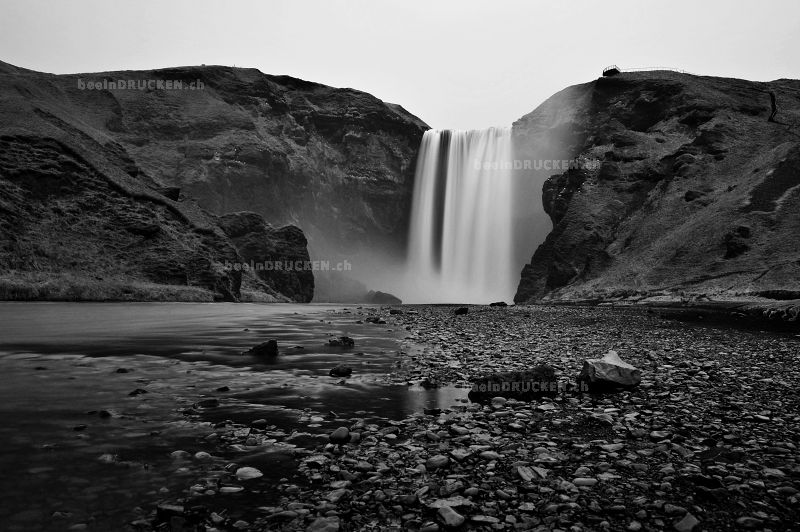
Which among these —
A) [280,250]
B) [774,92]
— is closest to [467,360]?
[280,250]

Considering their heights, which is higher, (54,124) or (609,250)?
(54,124)

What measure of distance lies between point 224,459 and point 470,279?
101m

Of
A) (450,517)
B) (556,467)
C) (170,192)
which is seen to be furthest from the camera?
(170,192)

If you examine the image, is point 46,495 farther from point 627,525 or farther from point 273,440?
point 627,525

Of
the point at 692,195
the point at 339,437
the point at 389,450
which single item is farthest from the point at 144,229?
the point at 692,195

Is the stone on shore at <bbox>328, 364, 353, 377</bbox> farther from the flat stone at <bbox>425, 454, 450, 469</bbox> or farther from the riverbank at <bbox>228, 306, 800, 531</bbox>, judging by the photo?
the flat stone at <bbox>425, 454, 450, 469</bbox>

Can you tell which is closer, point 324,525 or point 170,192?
point 324,525

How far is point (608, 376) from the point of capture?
8789 millimetres

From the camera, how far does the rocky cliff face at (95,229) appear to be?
48625 millimetres

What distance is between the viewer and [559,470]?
5.05 metres

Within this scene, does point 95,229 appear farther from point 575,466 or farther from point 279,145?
point 575,466

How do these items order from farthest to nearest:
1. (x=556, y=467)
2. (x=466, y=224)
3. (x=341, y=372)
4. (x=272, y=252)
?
(x=466, y=224), (x=272, y=252), (x=341, y=372), (x=556, y=467)

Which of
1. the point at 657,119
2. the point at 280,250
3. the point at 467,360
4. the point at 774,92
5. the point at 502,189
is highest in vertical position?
the point at 774,92

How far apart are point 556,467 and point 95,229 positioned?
220 feet
